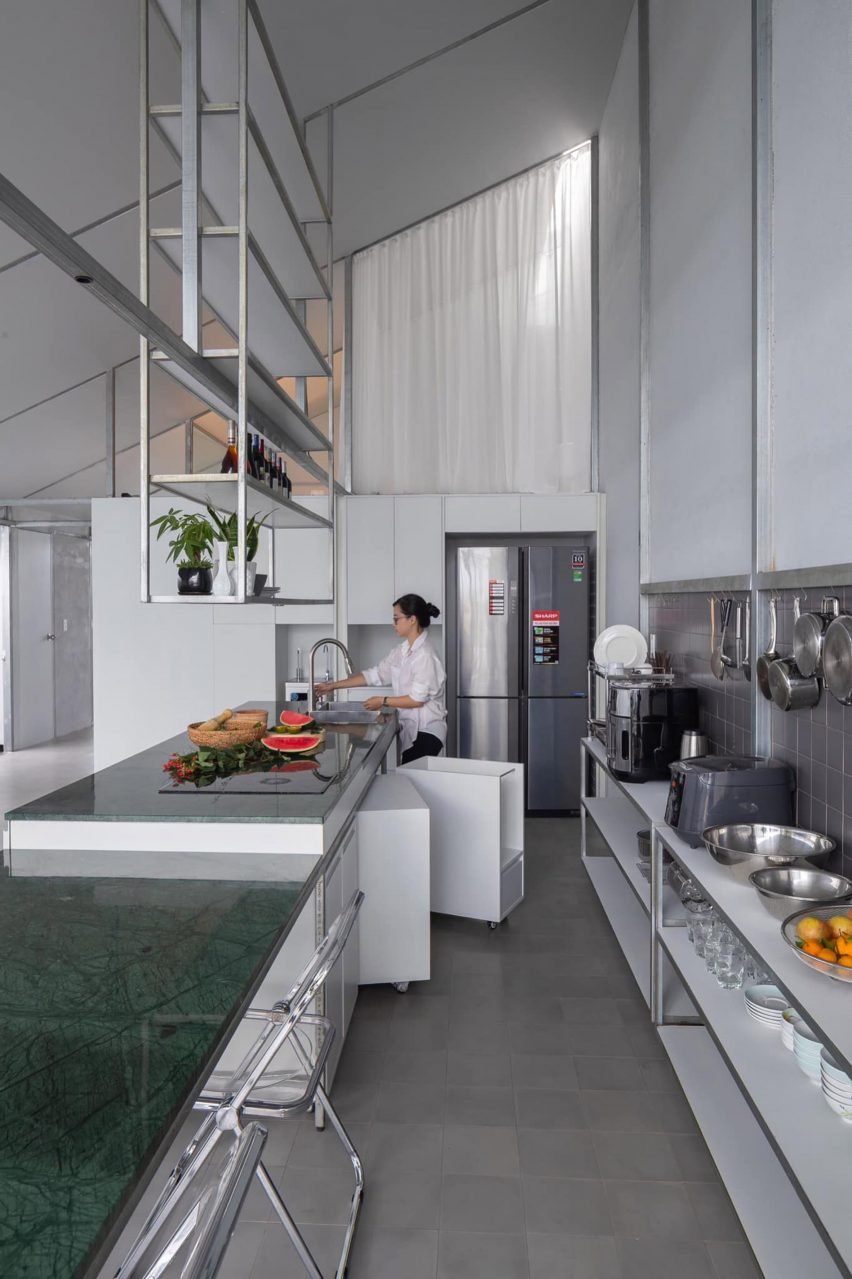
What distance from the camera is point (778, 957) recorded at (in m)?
1.63

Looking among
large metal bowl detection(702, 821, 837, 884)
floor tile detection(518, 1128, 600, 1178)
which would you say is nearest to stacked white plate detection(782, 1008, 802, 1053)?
large metal bowl detection(702, 821, 837, 884)

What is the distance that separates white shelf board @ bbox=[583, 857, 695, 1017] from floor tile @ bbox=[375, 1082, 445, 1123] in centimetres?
74

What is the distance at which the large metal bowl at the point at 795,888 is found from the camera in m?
1.78

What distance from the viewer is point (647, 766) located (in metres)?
3.19

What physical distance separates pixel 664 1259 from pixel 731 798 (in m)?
1.08

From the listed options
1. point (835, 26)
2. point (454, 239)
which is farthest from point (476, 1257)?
point (454, 239)

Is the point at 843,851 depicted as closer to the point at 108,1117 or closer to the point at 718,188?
the point at 108,1117

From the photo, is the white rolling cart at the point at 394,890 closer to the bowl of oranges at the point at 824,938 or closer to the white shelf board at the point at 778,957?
the white shelf board at the point at 778,957

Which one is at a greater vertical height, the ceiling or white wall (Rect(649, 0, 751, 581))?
the ceiling

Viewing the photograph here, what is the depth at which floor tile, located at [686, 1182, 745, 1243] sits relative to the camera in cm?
197

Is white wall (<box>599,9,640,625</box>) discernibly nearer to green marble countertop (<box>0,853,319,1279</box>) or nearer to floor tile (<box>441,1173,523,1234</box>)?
floor tile (<box>441,1173,523,1234</box>)

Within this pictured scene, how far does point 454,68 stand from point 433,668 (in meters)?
3.16

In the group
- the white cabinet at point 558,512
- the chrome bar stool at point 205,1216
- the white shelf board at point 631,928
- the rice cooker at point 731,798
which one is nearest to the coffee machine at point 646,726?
the white shelf board at point 631,928

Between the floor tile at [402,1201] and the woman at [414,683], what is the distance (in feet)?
7.93
